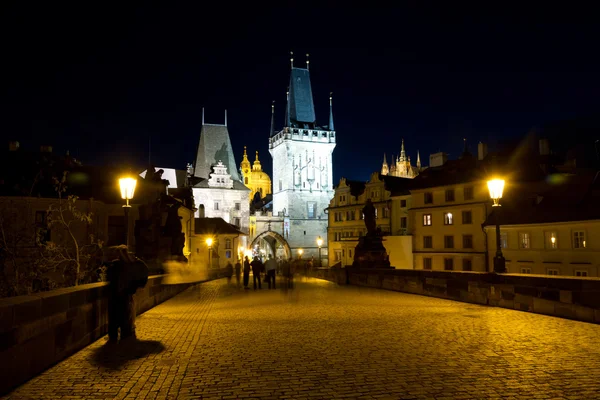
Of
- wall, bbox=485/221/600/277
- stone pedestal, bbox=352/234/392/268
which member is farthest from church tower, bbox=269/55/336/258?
stone pedestal, bbox=352/234/392/268

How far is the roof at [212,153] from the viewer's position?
84.6 m

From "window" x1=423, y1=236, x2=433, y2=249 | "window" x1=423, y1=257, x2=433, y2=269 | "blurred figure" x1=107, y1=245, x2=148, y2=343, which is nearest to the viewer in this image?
"blurred figure" x1=107, y1=245, x2=148, y2=343

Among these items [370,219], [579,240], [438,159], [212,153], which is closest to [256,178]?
[212,153]

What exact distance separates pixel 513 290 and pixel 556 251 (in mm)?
22269

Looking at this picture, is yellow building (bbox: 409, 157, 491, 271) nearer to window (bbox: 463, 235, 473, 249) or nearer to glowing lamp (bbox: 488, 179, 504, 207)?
window (bbox: 463, 235, 473, 249)

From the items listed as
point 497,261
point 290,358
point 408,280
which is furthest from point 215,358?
point 408,280

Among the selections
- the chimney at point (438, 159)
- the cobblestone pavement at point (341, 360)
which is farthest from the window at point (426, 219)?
the cobblestone pavement at point (341, 360)

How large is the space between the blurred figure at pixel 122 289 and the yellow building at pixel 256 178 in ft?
436

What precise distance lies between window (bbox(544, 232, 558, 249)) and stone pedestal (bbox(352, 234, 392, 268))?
13.9 m

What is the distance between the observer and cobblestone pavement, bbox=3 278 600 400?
618 cm

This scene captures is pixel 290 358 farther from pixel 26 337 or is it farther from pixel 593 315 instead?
pixel 593 315

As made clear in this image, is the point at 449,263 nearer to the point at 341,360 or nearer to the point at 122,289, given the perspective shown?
the point at 122,289

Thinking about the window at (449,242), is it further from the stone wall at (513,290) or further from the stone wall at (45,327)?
the stone wall at (45,327)

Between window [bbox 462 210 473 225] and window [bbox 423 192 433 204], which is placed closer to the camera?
window [bbox 462 210 473 225]
